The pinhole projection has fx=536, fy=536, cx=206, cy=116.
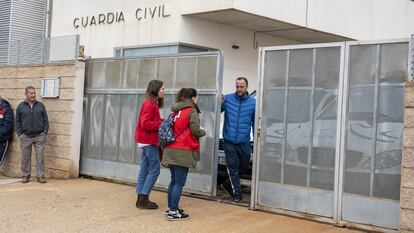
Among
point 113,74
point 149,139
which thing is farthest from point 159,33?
point 149,139

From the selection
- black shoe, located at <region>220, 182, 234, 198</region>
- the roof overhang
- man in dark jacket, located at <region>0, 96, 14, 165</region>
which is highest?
the roof overhang

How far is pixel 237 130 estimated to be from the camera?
747cm

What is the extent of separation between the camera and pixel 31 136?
952cm

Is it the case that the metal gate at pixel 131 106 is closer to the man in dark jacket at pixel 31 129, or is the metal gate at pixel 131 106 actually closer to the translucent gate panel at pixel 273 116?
the man in dark jacket at pixel 31 129

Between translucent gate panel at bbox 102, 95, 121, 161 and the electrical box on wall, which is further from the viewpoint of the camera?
the electrical box on wall

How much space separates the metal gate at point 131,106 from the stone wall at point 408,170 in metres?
2.90

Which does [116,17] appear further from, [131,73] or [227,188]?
[227,188]

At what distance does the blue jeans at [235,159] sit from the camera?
24.7 ft

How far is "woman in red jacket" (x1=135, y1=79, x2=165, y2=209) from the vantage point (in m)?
6.98

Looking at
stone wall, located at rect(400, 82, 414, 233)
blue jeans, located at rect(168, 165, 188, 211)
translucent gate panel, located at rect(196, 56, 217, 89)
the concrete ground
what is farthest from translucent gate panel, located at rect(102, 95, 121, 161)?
stone wall, located at rect(400, 82, 414, 233)

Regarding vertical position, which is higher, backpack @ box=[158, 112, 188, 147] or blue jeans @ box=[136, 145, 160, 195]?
backpack @ box=[158, 112, 188, 147]

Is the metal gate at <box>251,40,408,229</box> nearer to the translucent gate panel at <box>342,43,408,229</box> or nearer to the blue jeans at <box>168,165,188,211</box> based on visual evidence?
the translucent gate panel at <box>342,43,408,229</box>

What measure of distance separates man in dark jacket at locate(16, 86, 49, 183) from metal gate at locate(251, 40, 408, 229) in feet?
14.0

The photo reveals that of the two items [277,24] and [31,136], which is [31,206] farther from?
[277,24]
